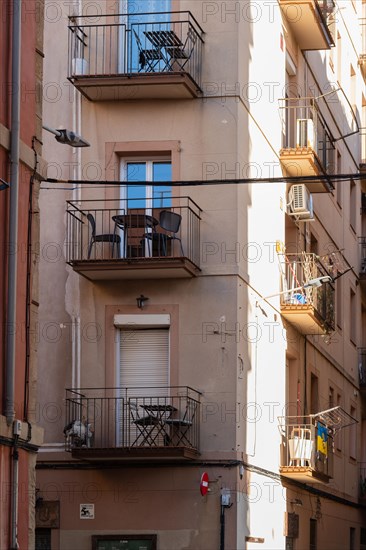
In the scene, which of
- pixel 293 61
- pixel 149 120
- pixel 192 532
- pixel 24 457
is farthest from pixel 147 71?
pixel 24 457

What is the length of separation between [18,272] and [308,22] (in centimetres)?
1544

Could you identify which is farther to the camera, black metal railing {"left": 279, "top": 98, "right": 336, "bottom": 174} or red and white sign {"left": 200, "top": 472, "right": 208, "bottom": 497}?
black metal railing {"left": 279, "top": 98, "right": 336, "bottom": 174}

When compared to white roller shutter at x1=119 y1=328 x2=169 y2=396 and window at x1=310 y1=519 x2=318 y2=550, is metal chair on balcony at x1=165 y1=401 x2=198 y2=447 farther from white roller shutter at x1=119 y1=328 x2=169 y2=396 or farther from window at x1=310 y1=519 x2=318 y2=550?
window at x1=310 y1=519 x2=318 y2=550

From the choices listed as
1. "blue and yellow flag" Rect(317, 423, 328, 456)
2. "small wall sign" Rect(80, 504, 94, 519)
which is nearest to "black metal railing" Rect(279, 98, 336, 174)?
"blue and yellow flag" Rect(317, 423, 328, 456)

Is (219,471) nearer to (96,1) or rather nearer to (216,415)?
(216,415)

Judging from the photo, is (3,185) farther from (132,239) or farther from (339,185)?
(339,185)

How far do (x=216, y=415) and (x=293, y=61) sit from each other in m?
9.84

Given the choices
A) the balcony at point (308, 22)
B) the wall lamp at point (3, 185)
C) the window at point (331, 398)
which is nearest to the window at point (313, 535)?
the window at point (331, 398)

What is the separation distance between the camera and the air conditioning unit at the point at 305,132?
29.4 m

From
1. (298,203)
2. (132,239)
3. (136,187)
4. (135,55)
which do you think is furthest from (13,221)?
(298,203)

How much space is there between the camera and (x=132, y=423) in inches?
999

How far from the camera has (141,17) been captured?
27141 millimetres

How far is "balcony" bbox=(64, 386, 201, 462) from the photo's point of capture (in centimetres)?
2470

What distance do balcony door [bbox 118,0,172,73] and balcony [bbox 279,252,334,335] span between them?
5.13 meters
